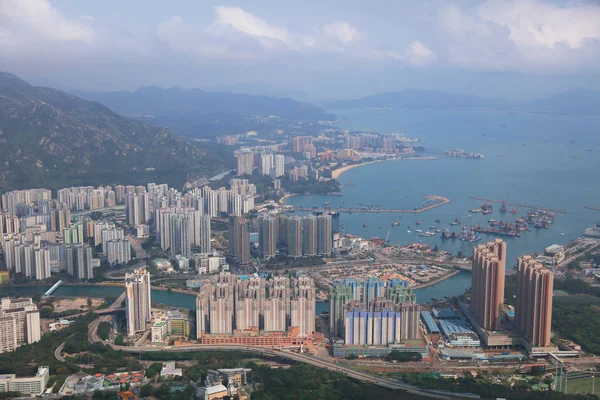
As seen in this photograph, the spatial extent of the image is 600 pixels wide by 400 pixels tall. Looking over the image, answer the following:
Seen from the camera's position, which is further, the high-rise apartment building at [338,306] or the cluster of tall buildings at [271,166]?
the cluster of tall buildings at [271,166]

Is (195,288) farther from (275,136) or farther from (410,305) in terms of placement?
(275,136)

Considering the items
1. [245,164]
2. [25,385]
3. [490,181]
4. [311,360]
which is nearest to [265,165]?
[245,164]

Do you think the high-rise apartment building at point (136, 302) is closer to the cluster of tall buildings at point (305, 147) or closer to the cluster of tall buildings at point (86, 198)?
the cluster of tall buildings at point (86, 198)

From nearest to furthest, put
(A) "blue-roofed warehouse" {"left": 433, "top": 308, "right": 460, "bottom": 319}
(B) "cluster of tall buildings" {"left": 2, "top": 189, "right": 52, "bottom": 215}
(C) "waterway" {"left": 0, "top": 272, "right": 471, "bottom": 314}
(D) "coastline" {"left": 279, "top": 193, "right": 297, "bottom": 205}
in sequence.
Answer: (A) "blue-roofed warehouse" {"left": 433, "top": 308, "right": 460, "bottom": 319}
(C) "waterway" {"left": 0, "top": 272, "right": 471, "bottom": 314}
(B) "cluster of tall buildings" {"left": 2, "top": 189, "right": 52, "bottom": 215}
(D) "coastline" {"left": 279, "top": 193, "right": 297, "bottom": 205}

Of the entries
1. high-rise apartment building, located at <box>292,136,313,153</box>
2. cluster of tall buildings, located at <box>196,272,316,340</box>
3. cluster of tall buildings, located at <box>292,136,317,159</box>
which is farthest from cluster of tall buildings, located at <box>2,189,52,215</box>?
high-rise apartment building, located at <box>292,136,313,153</box>

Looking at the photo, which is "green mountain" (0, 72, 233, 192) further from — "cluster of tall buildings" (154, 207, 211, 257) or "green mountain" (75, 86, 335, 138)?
"green mountain" (75, 86, 335, 138)

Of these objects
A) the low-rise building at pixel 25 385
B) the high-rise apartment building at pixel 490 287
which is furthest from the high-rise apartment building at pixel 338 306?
the low-rise building at pixel 25 385
